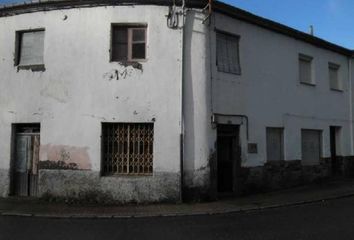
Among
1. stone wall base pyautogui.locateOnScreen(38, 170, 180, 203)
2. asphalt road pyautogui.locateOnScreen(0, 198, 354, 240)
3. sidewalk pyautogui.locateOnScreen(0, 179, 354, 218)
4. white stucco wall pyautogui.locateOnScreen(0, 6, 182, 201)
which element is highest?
white stucco wall pyautogui.locateOnScreen(0, 6, 182, 201)

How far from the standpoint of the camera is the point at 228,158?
16.9 m

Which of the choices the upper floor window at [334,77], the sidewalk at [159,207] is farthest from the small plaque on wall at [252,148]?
the upper floor window at [334,77]

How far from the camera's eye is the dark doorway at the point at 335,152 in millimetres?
22591

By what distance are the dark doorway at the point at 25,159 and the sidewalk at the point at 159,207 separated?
0.67 meters

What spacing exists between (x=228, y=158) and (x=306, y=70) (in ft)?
20.8

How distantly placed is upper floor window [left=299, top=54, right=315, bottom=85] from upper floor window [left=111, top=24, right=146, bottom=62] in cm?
756

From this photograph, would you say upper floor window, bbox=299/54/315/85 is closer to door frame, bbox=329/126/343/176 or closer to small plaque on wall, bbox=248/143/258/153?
door frame, bbox=329/126/343/176

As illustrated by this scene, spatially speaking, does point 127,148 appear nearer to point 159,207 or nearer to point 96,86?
point 96,86

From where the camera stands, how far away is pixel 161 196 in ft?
48.9

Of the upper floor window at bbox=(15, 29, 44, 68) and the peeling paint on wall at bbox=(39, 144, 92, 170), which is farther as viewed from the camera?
the upper floor window at bbox=(15, 29, 44, 68)

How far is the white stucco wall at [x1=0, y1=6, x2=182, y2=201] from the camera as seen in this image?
602 inches

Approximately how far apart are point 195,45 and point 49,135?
532cm

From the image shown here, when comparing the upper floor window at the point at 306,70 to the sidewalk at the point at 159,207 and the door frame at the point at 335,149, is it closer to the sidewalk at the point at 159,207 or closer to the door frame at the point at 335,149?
the door frame at the point at 335,149

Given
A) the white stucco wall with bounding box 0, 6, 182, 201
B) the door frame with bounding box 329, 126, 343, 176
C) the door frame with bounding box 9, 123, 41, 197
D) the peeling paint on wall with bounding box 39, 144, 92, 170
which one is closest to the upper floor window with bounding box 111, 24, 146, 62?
the white stucco wall with bounding box 0, 6, 182, 201
